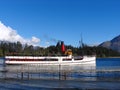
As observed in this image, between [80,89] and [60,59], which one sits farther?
[60,59]

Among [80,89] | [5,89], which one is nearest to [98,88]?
[80,89]

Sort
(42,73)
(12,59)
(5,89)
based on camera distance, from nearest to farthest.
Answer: (5,89)
(42,73)
(12,59)

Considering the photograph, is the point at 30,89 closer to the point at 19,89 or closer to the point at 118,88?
the point at 19,89

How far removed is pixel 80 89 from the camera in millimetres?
64562

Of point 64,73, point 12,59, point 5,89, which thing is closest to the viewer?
point 5,89

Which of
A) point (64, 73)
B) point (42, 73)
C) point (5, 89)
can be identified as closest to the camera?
point (5, 89)

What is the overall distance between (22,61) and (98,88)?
125946 mm

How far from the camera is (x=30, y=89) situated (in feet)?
210

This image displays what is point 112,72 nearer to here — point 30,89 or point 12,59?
point 30,89

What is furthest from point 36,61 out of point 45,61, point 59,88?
point 59,88

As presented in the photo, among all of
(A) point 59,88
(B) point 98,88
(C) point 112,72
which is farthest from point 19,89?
(C) point 112,72

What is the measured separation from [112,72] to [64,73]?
57.0 feet

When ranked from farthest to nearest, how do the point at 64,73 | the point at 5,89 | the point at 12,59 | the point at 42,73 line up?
the point at 12,59, the point at 42,73, the point at 64,73, the point at 5,89

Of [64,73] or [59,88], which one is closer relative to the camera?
[59,88]
